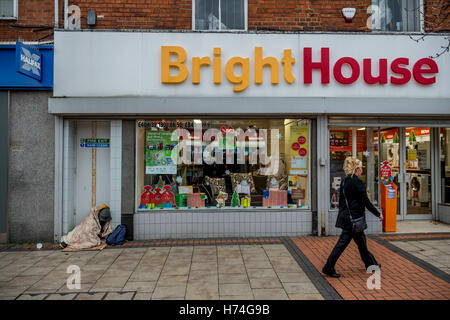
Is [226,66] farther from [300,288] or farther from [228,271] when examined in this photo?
[300,288]

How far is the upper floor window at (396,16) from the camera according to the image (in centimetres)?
802

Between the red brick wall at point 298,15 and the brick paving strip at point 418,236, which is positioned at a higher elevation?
the red brick wall at point 298,15

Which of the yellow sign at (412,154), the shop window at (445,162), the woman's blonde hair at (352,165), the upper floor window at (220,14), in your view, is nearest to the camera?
the woman's blonde hair at (352,165)

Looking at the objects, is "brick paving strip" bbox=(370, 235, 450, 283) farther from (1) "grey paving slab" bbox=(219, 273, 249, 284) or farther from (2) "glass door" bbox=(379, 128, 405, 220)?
(1) "grey paving slab" bbox=(219, 273, 249, 284)

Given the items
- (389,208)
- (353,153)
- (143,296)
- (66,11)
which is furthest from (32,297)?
(389,208)

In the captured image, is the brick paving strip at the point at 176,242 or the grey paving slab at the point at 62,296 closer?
the grey paving slab at the point at 62,296

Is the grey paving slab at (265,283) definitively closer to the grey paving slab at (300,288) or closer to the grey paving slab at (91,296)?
the grey paving slab at (300,288)

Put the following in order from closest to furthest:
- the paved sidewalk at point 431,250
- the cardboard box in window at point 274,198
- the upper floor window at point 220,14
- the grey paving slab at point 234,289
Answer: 1. the grey paving slab at point 234,289
2. the paved sidewalk at point 431,250
3. the upper floor window at point 220,14
4. the cardboard box in window at point 274,198

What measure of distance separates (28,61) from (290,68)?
5.65 m

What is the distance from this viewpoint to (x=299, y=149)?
7945 mm

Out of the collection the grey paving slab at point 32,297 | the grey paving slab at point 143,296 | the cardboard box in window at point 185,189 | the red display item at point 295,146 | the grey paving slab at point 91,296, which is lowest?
the grey paving slab at point 32,297

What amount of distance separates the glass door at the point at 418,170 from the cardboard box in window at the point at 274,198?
12.2ft

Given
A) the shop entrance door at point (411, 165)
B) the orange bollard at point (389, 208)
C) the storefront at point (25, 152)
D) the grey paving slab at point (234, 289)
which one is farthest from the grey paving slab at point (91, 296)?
the shop entrance door at point (411, 165)
